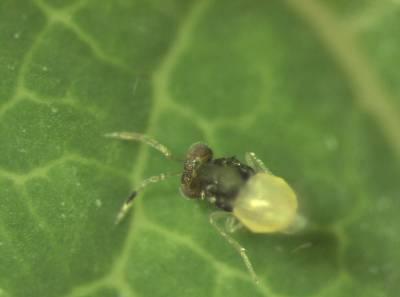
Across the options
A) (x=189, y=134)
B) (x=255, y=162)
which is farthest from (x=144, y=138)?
(x=255, y=162)

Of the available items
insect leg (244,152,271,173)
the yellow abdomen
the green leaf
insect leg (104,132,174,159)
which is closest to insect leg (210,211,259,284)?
the green leaf

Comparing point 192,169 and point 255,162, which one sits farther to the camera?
→ point 255,162

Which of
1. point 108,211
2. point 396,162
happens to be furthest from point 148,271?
point 396,162

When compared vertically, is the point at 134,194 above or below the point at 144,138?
below

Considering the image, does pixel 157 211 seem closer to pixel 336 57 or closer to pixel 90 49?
pixel 90 49

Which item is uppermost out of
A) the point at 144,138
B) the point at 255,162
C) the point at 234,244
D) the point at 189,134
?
the point at 255,162

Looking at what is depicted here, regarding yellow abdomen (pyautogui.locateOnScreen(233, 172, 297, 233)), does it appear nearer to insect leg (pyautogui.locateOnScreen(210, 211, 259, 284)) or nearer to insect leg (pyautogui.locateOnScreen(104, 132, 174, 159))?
insect leg (pyautogui.locateOnScreen(210, 211, 259, 284))

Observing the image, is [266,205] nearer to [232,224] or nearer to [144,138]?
[232,224]

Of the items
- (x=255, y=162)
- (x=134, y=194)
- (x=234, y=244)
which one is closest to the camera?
(x=134, y=194)
